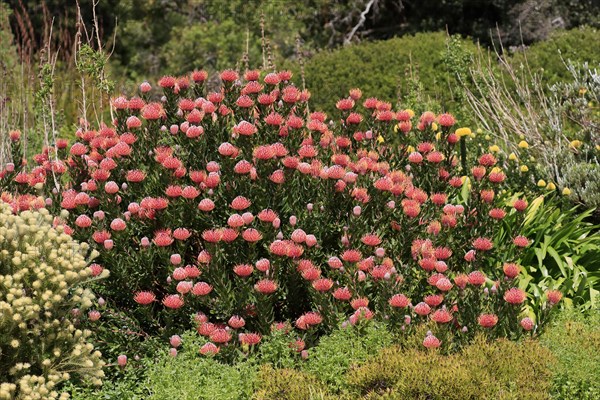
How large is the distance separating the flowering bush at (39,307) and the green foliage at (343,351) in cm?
101

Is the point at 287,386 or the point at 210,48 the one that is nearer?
the point at 287,386

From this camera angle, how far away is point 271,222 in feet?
14.5

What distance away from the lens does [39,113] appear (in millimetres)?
8680

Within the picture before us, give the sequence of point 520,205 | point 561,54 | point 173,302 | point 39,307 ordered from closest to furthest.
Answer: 1. point 39,307
2. point 173,302
3. point 520,205
4. point 561,54

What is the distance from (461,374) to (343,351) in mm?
605

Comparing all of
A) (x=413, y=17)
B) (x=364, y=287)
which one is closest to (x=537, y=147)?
(x=364, y=287)

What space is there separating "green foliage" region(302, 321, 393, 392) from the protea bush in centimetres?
9

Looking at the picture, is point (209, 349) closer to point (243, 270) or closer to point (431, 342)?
point (243, 270)

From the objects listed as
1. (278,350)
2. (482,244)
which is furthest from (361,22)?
(278,350)

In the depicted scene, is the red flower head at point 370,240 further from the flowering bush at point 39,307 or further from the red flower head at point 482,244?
the flowering bush at point 39,307

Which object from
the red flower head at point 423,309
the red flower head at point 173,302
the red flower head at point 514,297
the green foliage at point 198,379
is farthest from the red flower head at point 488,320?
the red flower head at point 173,302

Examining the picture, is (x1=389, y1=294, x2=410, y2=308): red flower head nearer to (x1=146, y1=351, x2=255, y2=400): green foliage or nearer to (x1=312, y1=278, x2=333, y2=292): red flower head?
(x1=312, y1=278, x2=333, y2=292): red flower head

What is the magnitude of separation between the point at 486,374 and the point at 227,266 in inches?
57.3

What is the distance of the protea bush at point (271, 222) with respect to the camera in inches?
171
